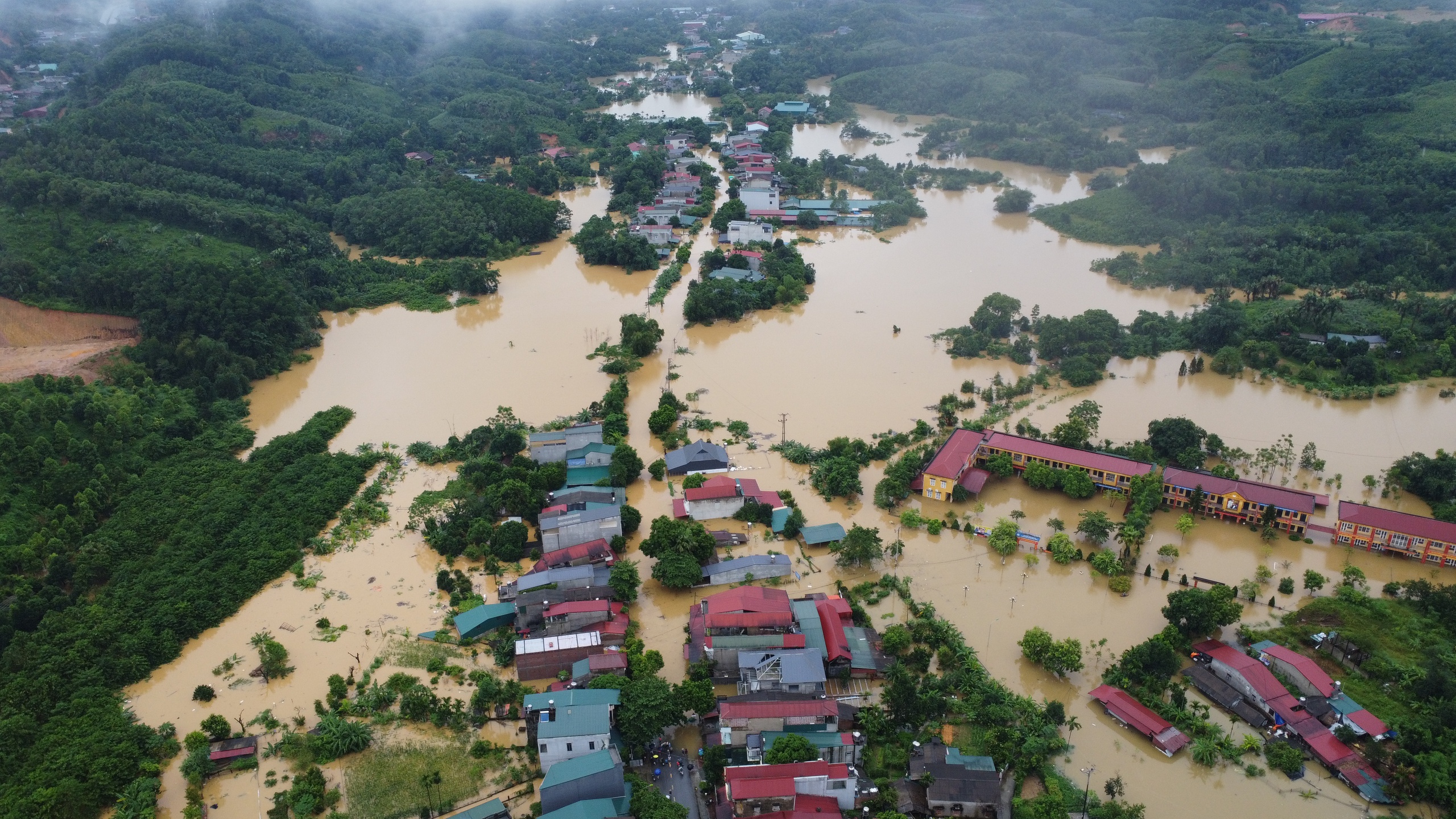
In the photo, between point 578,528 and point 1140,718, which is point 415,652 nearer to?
point 578,528

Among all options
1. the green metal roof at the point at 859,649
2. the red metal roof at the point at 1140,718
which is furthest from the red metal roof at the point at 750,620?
the red metal roof at the point at 1140,718

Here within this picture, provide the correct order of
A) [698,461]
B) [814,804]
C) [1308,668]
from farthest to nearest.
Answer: [698,461], [1308,668], [814,804]

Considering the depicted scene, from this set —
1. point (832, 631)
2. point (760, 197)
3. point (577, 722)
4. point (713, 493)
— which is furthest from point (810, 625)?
point (760, 197)

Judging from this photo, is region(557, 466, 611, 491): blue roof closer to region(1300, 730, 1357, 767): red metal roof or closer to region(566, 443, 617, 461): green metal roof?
region(566, 443, 617, 461): green metal roof

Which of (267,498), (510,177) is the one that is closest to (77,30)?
(510,177)

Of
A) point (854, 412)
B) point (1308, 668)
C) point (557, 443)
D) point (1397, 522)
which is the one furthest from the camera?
point (854, 412)

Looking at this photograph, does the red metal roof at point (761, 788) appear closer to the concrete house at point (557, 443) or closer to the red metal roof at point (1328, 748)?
the red metal roof at point (1328, 748)
